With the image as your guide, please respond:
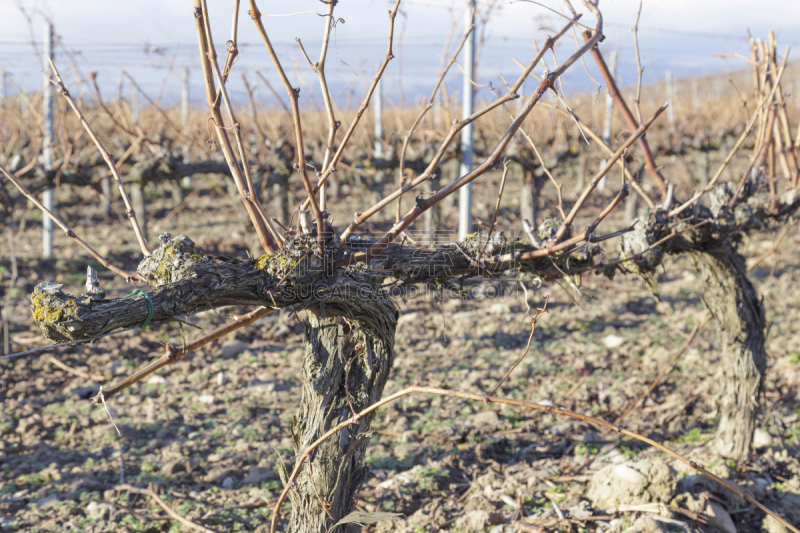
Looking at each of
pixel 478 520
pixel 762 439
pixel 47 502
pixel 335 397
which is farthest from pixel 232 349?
pixel 762 439

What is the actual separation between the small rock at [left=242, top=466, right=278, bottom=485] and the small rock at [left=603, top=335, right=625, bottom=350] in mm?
2958

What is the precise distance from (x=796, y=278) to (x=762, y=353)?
4.22m

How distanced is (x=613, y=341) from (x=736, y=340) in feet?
5.69

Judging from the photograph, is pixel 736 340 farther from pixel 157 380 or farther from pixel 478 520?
pixel 157 380

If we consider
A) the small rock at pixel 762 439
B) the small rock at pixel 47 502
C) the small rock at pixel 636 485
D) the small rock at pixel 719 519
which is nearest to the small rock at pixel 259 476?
the small rock at pixel 47 502

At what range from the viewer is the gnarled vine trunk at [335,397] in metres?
1.79

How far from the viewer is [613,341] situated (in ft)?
15.2

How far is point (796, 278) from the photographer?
20.6ft

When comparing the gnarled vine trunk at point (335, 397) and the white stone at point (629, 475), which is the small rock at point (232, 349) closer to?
the gnarled vine trunk at point (335, 397)

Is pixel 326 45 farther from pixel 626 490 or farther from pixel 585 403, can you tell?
pixel 585 403

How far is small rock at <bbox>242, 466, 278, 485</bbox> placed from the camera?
2.86m

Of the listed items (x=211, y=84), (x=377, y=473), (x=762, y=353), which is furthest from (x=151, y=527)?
(x=762, y=353)

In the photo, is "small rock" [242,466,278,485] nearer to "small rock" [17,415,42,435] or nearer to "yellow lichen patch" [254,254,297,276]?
"small rock" [17,415,42,435]

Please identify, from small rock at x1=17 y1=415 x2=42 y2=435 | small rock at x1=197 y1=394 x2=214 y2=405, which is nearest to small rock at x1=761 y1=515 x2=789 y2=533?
small rock at x1=197 y1=394 x2=214 y2=405
